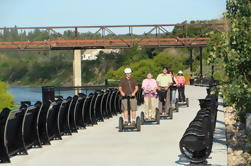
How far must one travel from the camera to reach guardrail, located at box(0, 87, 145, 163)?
1371 centimetres

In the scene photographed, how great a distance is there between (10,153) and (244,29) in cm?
501

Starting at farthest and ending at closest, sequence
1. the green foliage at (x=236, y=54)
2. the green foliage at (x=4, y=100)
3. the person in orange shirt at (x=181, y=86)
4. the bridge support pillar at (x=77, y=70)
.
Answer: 1. the bridge support pillar at (x=77, y=70)
2. the green foliage at (x=4, y=100)
3. the person in orange shirt at (x=181, y=86)
4. the green foliage at (x=236, y=54)

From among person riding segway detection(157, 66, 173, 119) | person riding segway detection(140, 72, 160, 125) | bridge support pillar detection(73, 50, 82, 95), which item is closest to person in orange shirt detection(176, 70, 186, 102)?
person riding segway detection(157, 66, 173, 119)

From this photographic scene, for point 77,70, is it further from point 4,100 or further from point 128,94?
point 128,94

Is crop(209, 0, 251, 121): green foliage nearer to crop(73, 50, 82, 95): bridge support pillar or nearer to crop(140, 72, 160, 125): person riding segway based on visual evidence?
crop(140, 72, 160, 125): person riding segway

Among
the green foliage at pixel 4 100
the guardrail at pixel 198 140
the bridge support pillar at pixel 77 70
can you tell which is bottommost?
the green foliage at pixel 4 100

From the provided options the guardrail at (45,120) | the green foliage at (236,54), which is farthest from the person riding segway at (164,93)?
the green foliage at (236,54)

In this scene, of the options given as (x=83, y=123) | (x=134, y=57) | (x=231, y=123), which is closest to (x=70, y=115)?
(x=83, y=123)

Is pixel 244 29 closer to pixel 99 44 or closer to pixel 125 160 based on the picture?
pixel 125 160

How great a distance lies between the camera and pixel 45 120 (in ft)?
52.1

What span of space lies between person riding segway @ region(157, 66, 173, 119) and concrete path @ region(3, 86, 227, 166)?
3940mm

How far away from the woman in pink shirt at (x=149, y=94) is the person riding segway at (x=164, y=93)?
1.71 meters

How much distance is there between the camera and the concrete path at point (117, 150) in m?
12.9

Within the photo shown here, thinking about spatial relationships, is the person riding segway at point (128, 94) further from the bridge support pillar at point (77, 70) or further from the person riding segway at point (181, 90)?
the bridge support pillar at point (77, 70)
